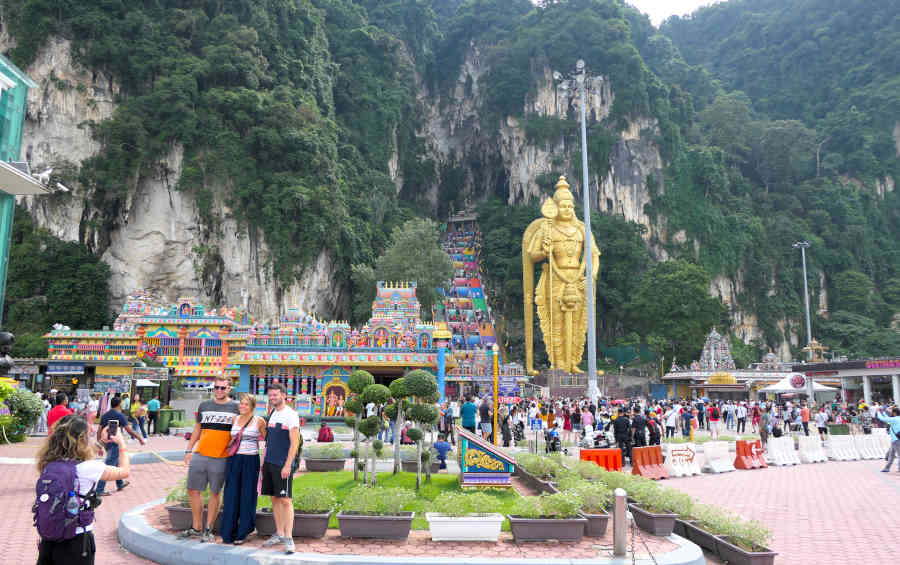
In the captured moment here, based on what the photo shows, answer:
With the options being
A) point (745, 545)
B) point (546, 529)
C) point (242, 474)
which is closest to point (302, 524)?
point (242, 474)

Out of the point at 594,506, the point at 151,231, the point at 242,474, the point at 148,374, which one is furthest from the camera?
the point at 151,231

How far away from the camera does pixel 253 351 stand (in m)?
27.2

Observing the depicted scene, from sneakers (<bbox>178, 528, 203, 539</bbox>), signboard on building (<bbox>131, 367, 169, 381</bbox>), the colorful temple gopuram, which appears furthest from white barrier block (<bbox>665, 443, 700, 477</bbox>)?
signboard on building (<bbox>131, 367, 169, 381</bbox>)

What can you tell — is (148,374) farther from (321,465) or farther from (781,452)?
(781,452)

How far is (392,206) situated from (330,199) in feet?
40.4

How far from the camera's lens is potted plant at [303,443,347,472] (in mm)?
11836

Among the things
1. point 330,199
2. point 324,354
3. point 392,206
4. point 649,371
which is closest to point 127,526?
point 324,354

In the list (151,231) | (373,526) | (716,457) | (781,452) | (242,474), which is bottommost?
(781,452)

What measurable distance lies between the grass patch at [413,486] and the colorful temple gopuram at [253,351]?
15.3m

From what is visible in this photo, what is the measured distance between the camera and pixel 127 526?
6.55 metres

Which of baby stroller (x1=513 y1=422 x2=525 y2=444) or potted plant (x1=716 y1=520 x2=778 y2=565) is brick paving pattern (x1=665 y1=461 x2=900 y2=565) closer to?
potted plant (x1=716 y1=520 x2=778 y2=565)

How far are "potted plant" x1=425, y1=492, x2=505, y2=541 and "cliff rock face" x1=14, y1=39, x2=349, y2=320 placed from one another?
31.9 m

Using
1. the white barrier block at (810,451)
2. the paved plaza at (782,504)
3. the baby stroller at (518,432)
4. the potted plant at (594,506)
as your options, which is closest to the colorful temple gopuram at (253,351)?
the baby stroller at (518,432)

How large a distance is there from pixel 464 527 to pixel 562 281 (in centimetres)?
2811
